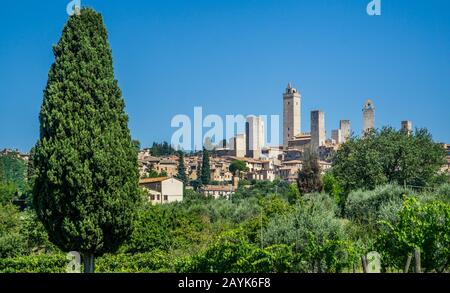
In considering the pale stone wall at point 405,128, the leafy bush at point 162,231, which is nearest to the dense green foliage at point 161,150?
the pale stone wall at point 405,128

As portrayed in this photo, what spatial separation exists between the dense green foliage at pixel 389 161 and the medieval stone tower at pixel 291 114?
71.2 metres

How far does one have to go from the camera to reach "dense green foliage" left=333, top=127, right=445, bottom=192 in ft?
92.1

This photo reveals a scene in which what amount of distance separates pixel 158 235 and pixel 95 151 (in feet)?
21.7

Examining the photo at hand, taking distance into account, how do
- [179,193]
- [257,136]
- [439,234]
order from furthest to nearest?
[257,136]
[179,193]
[439,234]

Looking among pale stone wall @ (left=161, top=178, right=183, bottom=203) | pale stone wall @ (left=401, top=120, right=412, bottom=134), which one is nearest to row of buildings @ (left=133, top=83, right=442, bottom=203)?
pale stone wall @ (left=401, top=120, right=412, bottom=134)

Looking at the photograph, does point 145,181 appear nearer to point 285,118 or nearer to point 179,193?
point 179,193

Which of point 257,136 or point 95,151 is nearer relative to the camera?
point 95,151

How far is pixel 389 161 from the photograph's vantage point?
93.7ft

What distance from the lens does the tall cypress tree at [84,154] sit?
34.8 ft

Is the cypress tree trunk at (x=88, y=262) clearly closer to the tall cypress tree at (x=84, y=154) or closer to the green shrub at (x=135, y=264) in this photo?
the tall cypress tree at (x=84, y=154)

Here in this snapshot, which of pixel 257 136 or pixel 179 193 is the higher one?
pixel 257 136

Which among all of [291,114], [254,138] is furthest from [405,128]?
[291,114]
